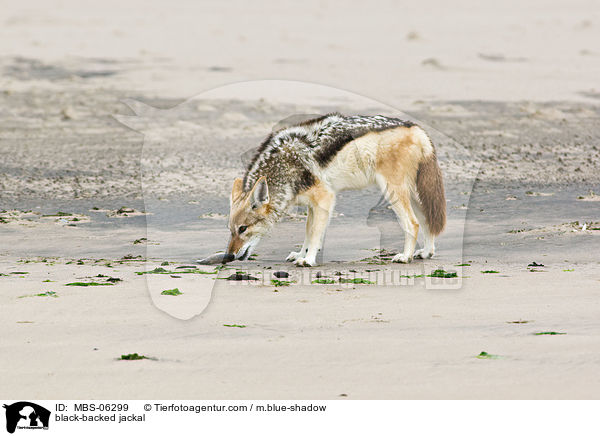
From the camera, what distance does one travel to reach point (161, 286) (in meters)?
7.21

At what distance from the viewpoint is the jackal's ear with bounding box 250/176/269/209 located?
8.25 meters

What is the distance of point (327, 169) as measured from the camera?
8625 mm

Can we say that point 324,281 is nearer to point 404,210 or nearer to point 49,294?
point 404,210

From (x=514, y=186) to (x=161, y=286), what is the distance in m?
7.58

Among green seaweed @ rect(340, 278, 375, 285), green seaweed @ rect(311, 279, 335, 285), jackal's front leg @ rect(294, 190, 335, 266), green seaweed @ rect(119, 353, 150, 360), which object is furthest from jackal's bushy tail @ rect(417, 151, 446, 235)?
green seaweed @ rect(119, 353, 150, 360)

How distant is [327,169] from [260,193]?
727 mm

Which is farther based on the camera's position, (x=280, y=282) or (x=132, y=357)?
(x=280, y=282)

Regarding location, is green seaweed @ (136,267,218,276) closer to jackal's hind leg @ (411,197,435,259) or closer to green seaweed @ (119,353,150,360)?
jackal's hind leg @ (411,197,435,259)

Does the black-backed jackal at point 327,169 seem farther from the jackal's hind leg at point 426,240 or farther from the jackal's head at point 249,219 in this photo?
the jackal's hind leg at point 426,240

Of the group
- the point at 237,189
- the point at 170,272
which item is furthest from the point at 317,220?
the point at 170,272

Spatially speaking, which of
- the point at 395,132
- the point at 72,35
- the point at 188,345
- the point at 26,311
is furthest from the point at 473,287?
the point at 72,35
